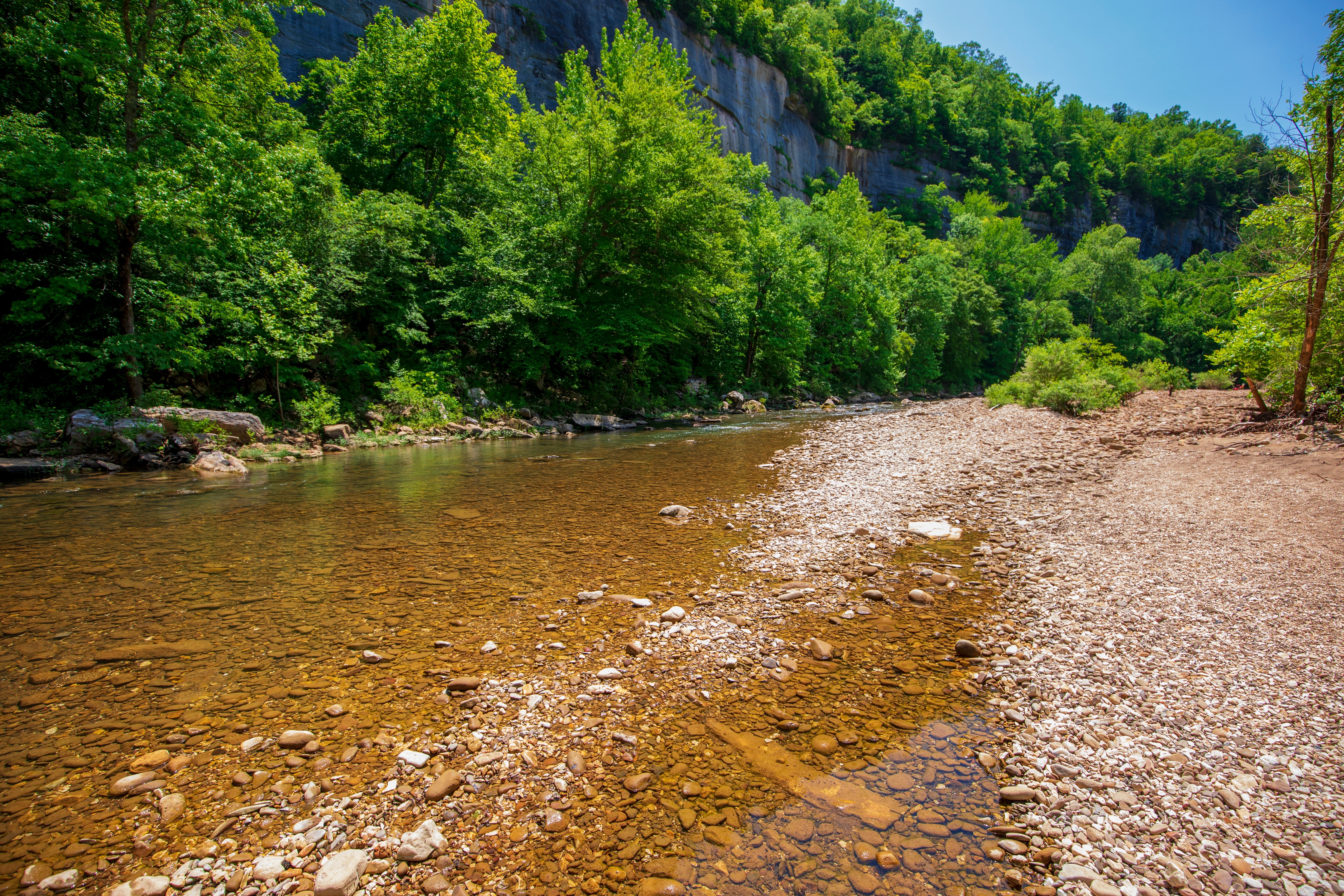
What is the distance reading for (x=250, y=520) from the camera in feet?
24.8

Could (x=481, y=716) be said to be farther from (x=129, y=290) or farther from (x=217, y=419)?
(x=129, y=290)

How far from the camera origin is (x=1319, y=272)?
11305mm

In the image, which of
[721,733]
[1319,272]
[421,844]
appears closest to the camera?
[421,844]

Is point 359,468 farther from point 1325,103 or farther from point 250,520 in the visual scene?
point 1325,103

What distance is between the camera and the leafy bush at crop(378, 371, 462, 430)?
694 inches

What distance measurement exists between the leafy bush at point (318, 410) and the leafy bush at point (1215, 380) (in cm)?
3474

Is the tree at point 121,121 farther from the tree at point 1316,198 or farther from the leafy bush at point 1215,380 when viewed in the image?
the leafy bush at point 1215,380


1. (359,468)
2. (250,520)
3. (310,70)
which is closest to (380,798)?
(250,520)

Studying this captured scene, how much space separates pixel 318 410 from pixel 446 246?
377 inches

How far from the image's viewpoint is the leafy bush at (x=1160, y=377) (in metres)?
23.6

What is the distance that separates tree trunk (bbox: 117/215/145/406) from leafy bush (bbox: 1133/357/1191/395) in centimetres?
3366

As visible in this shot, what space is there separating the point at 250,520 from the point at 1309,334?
68.1ft

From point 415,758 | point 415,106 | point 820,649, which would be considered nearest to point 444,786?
point 415,758

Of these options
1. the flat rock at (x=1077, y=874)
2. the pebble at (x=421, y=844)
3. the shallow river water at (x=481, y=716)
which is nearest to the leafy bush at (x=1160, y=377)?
the shallow river water at (x=481, y=716)
